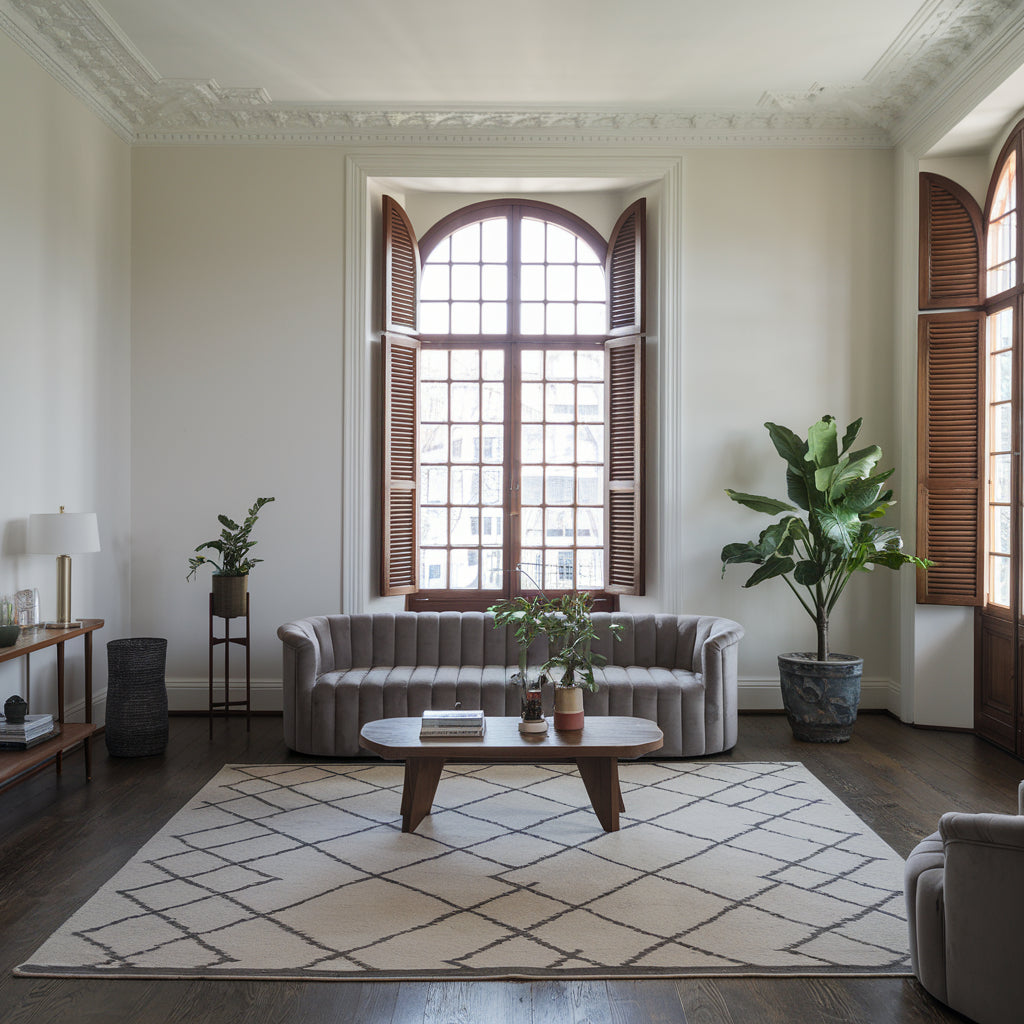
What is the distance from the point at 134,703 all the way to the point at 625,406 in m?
3.61

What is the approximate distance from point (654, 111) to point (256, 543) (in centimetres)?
378

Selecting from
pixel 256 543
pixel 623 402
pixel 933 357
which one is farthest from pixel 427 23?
pixel 933 357

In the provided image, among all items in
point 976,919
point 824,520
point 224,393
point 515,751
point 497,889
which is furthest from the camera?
point 224,393

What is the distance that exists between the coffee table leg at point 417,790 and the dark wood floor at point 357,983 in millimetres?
1088

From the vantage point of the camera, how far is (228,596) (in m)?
5.68

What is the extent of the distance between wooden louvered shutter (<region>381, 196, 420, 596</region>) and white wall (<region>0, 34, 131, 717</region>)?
1.69 meters

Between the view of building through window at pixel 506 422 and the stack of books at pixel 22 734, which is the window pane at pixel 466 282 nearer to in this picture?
the view of building through window at pixel 506 422

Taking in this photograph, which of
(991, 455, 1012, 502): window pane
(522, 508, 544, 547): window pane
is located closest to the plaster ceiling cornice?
→ (991, 455, 1012, 502): window pane

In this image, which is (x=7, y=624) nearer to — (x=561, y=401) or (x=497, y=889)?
(x=497, y=889)

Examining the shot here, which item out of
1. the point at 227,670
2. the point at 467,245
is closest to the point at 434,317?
the point at 467,245

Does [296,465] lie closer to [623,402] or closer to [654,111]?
[623,402]

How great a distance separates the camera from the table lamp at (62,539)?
472 centimetres

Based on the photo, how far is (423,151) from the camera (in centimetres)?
629

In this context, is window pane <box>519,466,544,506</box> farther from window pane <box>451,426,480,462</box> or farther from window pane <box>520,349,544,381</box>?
window pane <box>520,349,544,381</box>
